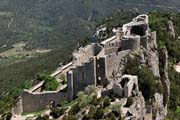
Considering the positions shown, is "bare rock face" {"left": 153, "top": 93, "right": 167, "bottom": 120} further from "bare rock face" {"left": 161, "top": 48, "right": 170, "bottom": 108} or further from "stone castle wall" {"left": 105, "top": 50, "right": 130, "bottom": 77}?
"stone castle wall" {"left": 105, "top": 50, "right": 130, "bottom": 77}

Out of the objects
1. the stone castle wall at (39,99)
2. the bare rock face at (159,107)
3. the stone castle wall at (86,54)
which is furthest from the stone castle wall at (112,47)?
the stone castle wall at (39,99)

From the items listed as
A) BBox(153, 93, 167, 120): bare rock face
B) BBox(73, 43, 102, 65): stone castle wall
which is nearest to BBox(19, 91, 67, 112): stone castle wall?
BBox(73, 43, 102, 65): stone castle wall

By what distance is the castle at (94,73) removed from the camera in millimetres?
37475

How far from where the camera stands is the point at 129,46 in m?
42.0

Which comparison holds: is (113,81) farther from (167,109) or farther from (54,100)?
(167,109)

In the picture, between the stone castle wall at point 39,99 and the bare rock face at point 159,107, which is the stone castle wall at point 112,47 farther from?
the stone castle wall at point 39,99

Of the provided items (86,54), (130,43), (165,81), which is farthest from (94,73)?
(165,81)

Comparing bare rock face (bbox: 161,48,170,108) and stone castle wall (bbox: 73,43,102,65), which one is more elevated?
stone castle wall (bbox: 73,43,102,65)

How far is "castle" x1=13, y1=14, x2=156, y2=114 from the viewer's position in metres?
37.5

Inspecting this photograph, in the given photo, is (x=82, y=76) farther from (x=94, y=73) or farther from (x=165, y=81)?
(x=165, y=81)

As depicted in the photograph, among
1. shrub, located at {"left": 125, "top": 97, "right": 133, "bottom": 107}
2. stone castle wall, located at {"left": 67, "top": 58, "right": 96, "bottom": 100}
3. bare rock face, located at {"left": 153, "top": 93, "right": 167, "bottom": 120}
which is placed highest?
stone castle wall, located at {"left": 67, "top": 58, "right": 96, "bottom": 100}

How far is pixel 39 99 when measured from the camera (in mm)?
39719

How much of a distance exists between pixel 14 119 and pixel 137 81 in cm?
887

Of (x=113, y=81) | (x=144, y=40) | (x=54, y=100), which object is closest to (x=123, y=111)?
(x=113, y=81)
